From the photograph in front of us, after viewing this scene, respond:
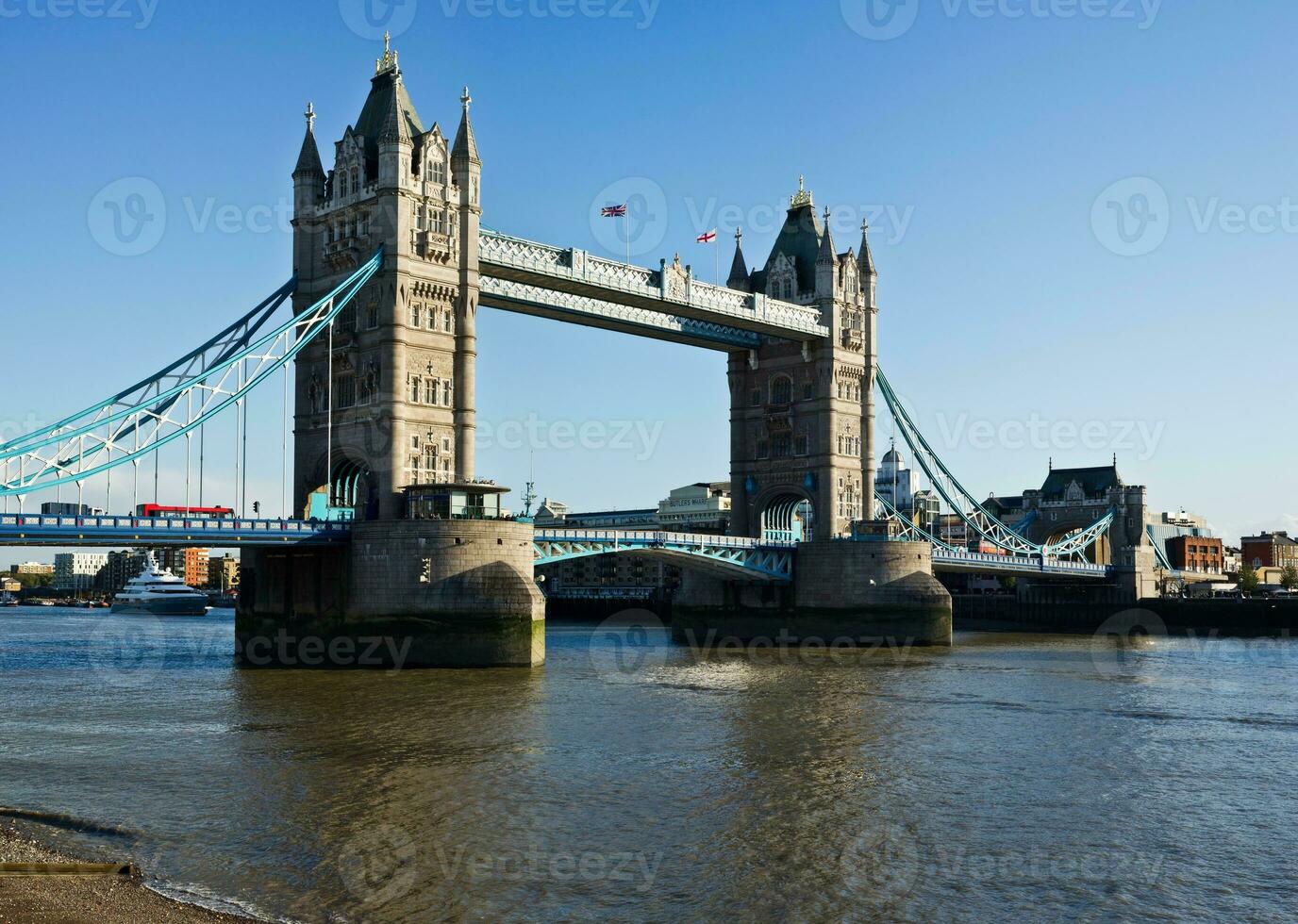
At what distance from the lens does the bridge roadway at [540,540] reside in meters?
44.1

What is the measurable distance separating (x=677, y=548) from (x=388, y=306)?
71.0 ft

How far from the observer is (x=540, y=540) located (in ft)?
190

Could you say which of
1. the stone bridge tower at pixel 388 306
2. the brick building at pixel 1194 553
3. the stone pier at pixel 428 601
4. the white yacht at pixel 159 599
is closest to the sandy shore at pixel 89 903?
the stone pier at pixel 428 601

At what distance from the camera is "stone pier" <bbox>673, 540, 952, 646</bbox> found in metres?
70.4

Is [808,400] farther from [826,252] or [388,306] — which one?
[388,306]

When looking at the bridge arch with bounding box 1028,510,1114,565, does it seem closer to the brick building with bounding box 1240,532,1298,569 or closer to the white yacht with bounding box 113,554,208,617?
the brick building with bounding box 1240,532,1298,569

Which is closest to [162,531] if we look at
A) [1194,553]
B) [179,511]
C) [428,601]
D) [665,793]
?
[179,511]

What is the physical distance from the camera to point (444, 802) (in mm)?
24594

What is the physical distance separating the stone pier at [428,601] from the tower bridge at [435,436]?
84 millimetres

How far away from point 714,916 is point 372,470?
1547 inches

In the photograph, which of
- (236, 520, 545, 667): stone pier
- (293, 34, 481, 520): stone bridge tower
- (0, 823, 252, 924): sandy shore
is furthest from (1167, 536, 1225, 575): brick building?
(0, 823, 252, 924): sandy shore

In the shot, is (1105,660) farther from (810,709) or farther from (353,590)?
(353,590)

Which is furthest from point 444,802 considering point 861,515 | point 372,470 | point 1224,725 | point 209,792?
point 861,515

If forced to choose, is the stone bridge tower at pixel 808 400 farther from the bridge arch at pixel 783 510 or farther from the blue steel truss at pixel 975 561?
the blue steel truss at pixel 975 561
